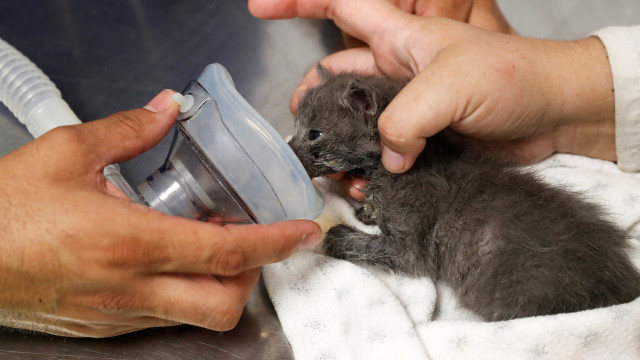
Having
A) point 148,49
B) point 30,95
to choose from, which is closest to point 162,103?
point 30,95

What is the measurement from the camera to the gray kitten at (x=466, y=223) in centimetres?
156

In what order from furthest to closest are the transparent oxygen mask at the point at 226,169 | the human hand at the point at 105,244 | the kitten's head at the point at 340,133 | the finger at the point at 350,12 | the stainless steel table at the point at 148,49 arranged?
the stainless steel table at the point at 148,49, the finger at the point at 350,12, the kitten's head at the point at 340,133, the transparent oxygen mask at the point at 226,169, the human hand at the point at 105,244

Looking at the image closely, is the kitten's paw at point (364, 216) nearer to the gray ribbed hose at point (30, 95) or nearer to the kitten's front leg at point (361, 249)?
the kitten's front leg at point (361, 249)

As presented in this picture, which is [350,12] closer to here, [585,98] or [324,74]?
[324,74]

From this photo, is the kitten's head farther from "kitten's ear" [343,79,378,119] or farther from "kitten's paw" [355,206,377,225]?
"kitten's paw" [355,206,377,225]

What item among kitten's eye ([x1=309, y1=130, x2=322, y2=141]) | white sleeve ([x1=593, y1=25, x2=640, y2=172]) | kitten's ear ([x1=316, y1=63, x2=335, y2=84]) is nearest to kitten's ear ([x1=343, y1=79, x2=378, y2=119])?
kitten's eye ([x1=309, y1=130, x2=322, y2=141])

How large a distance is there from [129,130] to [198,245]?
0.39 meters

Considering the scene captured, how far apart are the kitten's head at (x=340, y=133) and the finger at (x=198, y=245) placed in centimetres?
52

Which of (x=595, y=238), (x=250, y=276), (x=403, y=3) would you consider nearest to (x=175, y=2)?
(x=403, y=3)

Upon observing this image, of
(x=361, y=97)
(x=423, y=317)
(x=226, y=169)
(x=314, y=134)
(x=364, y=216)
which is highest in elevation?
(x=226, y=169)

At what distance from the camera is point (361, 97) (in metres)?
1.83

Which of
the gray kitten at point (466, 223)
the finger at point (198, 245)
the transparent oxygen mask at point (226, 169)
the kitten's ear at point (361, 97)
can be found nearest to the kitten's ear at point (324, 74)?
the gray kitten at point (466, 223)

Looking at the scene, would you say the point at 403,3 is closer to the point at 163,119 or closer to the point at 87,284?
the point at 163,119

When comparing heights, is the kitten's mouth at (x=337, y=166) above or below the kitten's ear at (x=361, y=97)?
below
